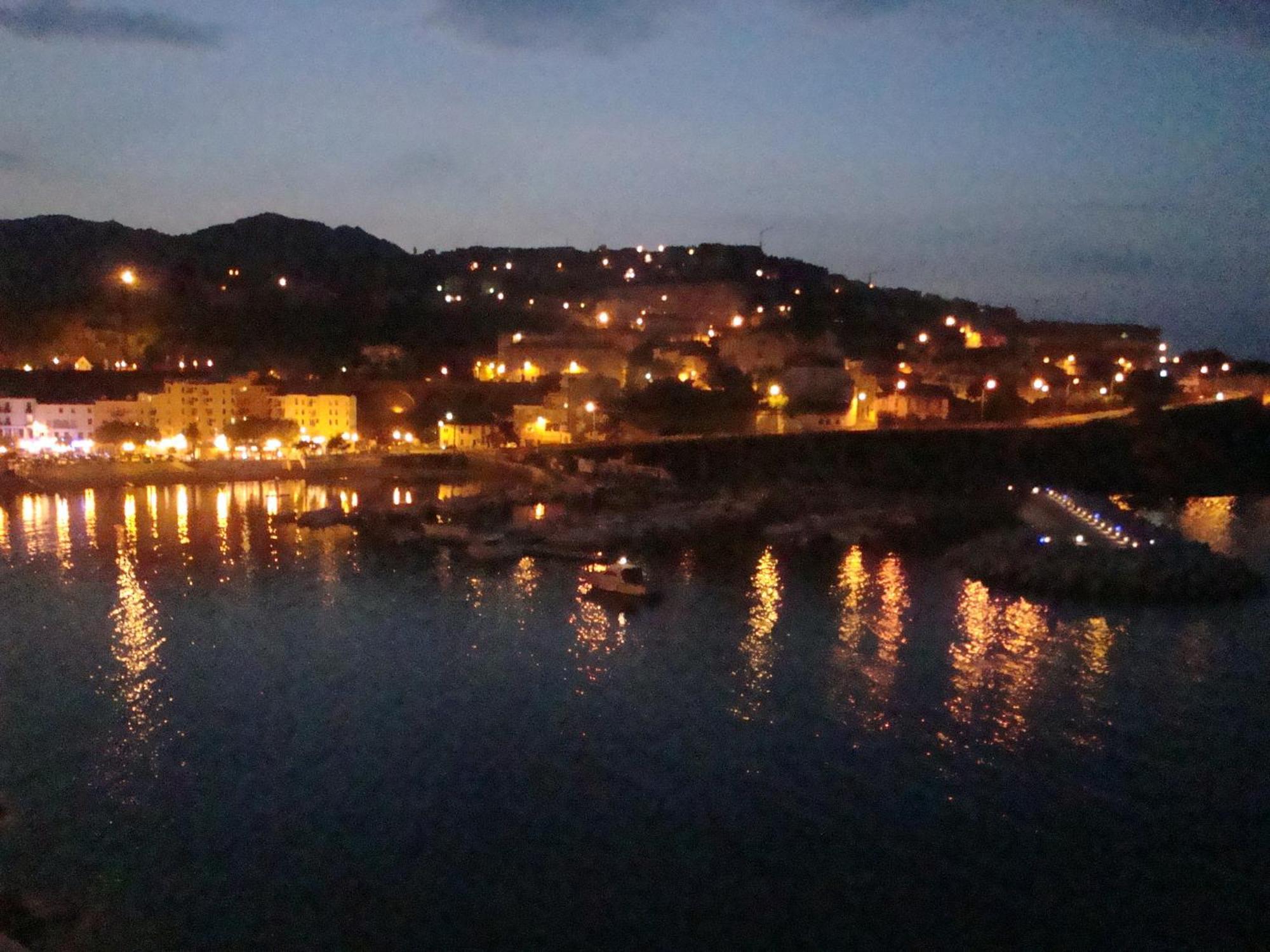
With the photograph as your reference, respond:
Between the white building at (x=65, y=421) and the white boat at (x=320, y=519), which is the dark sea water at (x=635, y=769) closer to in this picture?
the white boat at (x=320, y=519)

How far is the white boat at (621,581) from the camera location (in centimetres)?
935

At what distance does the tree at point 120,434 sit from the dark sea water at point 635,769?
10.0 metres

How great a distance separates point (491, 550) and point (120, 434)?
11018 millimetres

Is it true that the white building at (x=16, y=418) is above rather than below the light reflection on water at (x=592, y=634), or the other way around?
above

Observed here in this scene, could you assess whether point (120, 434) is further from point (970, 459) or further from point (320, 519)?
point (970, 459)

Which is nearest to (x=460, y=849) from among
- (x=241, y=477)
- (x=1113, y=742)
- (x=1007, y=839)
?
(x=1007, y=839)

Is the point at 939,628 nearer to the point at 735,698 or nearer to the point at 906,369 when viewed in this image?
the point at 735,698

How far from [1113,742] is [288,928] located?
14.6 ft

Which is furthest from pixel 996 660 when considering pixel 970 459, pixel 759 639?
pixel 970 459

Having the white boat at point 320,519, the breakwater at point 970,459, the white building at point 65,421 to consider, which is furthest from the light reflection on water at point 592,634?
the white building at point 65,421

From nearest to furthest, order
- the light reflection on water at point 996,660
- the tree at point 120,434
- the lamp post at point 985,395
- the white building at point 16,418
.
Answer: the light reflection on water at point 996,660
the tree at point 120,434
the white building at point 16,418
the lamp post at point 985,395

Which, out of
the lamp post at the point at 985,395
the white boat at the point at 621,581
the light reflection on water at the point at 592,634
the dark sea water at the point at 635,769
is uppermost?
the lamp post at the point at 985,395

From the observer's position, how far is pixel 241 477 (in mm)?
17719

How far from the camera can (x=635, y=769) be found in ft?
18.0
